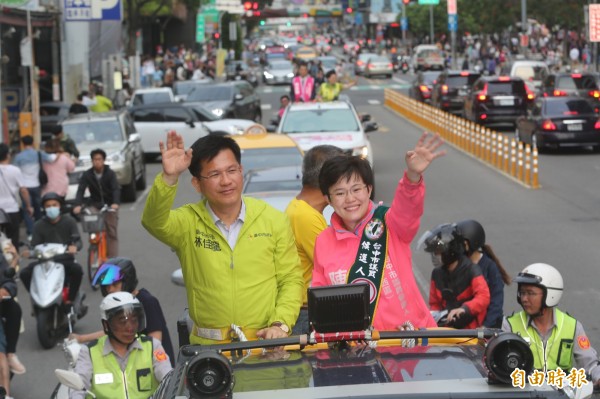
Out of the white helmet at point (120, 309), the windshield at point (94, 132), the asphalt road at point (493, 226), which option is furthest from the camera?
the windshield at point (94, 132)

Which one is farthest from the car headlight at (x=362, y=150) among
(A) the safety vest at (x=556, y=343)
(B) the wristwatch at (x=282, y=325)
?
(B) the wristwatch at (x=282, y=325)

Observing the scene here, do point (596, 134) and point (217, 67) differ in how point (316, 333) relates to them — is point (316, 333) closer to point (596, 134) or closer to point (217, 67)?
point (596, 134)

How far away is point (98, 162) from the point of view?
625 inches

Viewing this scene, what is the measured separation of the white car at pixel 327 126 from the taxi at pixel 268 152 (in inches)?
172

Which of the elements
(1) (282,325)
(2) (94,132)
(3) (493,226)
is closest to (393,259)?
(1) (282,325)

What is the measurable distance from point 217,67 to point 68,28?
26.6m

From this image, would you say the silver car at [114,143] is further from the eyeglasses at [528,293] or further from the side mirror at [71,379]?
the side mirror at [71,379]

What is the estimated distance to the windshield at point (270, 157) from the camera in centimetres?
1638

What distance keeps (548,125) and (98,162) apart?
16.0 metres

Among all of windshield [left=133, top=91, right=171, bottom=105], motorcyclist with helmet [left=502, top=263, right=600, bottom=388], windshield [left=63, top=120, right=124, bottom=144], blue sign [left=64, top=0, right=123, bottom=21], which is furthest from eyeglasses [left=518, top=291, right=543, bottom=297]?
windshield [left=133, top=91, right=171, bottom=105]

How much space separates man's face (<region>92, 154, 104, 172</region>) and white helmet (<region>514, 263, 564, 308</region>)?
380 inches

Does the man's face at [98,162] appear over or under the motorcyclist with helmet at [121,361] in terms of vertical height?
over

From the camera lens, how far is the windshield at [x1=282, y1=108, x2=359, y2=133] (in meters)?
23.0

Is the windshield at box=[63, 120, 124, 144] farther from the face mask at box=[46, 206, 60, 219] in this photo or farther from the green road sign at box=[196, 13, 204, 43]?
the green road sign at box=[196, 13, 204, 43]
